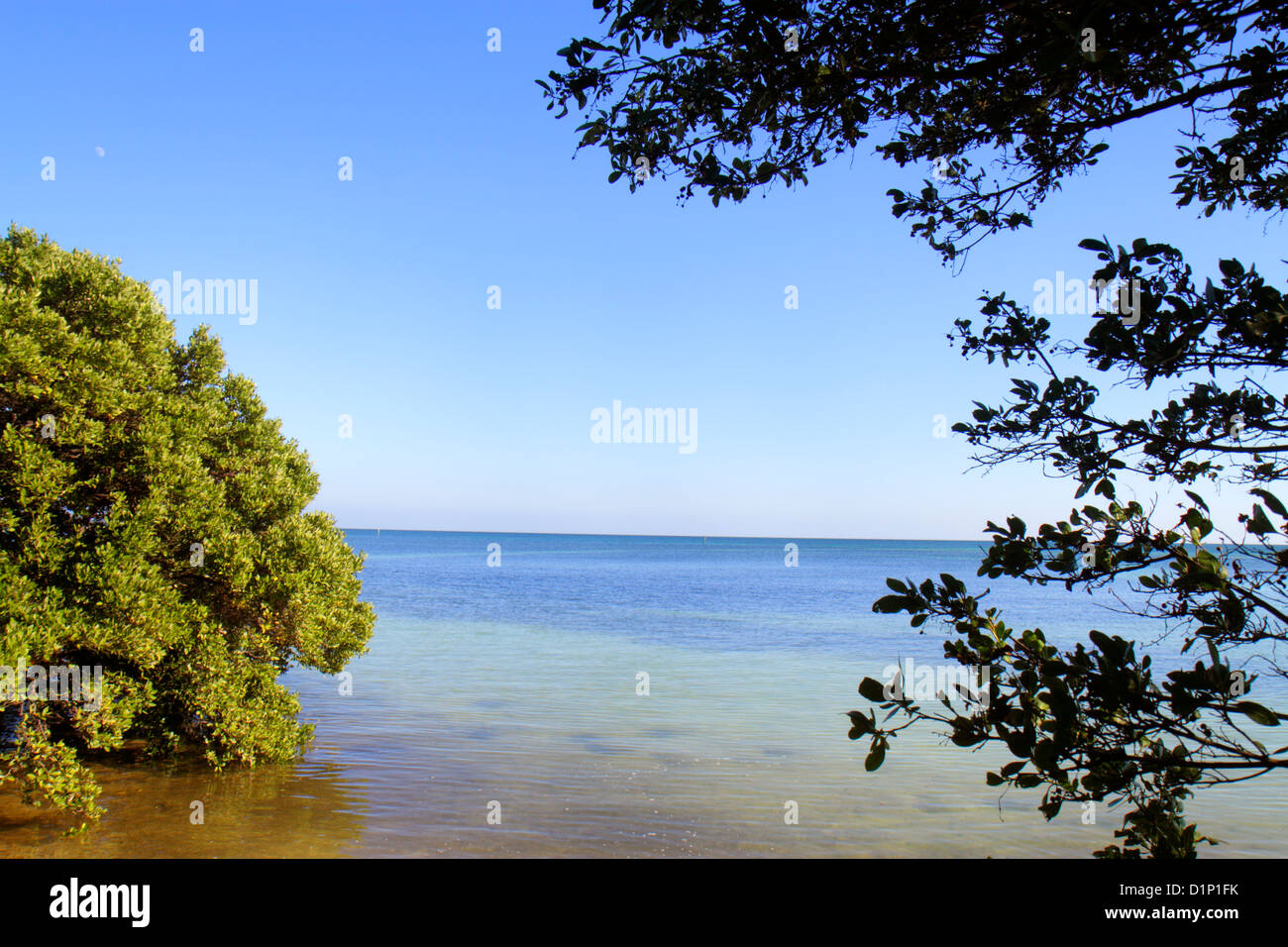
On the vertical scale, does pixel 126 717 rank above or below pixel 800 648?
above

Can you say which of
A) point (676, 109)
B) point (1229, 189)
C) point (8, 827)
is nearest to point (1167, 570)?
point (1229, 189)

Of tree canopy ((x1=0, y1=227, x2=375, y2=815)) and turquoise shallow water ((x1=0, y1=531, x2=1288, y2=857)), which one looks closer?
tree canopy ((x1=0, y1=227, x2=375, y2=815))

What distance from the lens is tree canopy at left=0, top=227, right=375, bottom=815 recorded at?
8.34m

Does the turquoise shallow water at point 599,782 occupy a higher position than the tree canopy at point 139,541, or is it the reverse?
the tree canopy at point 139,541

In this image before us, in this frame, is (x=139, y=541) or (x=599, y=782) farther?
(x=599, y=782)

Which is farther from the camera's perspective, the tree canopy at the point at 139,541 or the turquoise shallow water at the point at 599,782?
the turquoise shallow water at the point at 599,782

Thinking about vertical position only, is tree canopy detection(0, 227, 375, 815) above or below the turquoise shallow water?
above

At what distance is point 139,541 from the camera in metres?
8.96

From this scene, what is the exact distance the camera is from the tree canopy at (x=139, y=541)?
834 centimetres

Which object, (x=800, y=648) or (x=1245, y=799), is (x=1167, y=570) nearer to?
(x=1245, y=799)

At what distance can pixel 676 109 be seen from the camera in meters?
3.64

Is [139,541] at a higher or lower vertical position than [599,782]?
higher
